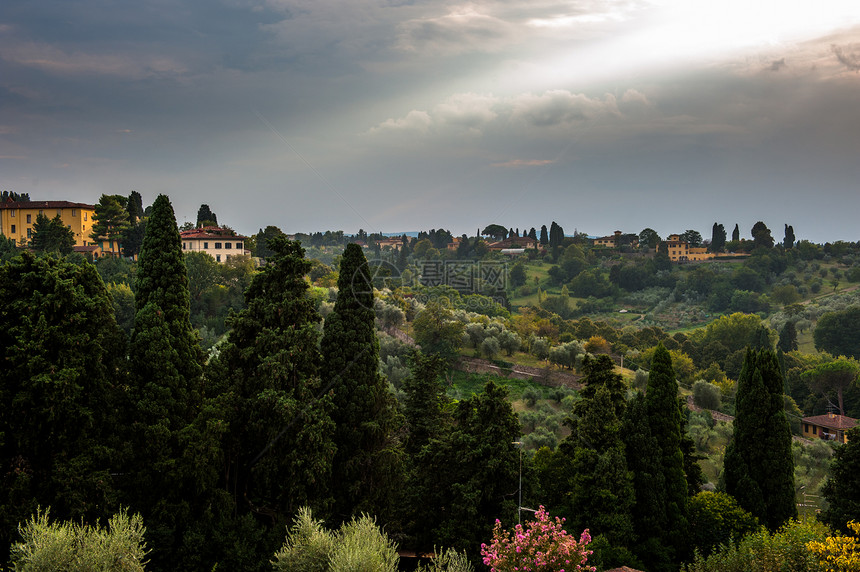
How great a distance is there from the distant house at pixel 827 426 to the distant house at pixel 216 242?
45.7 m

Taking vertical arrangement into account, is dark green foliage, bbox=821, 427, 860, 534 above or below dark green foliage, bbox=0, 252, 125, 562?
below

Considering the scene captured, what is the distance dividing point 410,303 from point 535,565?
44391mm

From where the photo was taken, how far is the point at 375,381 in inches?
675

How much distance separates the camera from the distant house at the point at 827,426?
38.2 m

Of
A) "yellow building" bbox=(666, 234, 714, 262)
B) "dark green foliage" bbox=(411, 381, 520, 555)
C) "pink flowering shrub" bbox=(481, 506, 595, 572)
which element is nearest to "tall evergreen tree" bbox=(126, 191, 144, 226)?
"dark green foliage" bbox=(411, 381, 520, 555)

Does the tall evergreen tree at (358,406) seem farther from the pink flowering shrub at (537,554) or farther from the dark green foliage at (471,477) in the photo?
the pink flowering shrub at (537,554)

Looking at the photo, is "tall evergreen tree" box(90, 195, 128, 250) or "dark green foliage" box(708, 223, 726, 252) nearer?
"tall evergreen tree" box(90, 195, 128, 250)

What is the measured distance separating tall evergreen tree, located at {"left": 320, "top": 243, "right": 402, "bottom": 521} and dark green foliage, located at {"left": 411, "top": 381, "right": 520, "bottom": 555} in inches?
45.3

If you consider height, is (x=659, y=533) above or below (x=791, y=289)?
below

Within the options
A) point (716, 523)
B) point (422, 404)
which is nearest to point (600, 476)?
point (716, 523)

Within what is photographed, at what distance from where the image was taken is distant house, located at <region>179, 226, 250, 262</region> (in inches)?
1959

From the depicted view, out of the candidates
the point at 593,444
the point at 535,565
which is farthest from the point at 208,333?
the point at 535,565

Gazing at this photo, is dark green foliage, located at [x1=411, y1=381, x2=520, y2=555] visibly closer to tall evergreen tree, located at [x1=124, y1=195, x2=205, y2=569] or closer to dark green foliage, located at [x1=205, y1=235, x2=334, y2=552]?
dark green foliage, located at [x1=205, y1=235, x2=334, y2=552]

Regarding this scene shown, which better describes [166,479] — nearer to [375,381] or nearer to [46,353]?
[46,353]
